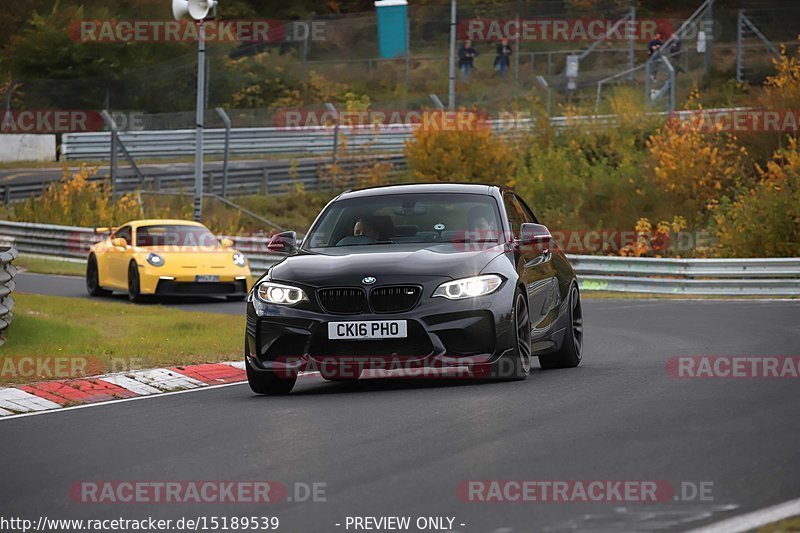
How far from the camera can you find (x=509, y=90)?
161 feet

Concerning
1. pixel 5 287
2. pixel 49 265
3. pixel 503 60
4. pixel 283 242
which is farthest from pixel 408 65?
pixel 283 242

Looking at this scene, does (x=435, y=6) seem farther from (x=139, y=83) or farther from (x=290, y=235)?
(x=290, y=235)

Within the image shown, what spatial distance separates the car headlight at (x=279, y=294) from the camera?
36.6 ft

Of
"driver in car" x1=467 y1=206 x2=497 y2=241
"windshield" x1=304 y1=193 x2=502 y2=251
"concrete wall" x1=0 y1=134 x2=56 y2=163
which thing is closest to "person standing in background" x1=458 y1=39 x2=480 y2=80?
"concrete wall" x1=0 y1=134 x2=56 y2=163

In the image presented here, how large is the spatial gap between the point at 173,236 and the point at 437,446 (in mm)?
17960

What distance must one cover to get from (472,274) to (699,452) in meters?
3.59

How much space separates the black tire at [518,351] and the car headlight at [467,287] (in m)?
0.25

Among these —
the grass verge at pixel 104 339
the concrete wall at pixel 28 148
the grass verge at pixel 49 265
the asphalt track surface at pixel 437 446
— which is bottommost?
the grass verge at pixel 49 265

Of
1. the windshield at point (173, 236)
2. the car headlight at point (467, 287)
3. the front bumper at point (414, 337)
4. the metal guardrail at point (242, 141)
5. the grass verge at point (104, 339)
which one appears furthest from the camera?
the metal guardrail at point (242, 141)

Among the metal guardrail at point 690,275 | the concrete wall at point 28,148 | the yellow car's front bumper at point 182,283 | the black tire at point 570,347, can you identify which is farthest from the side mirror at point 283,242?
the concrete wall at point 28,148

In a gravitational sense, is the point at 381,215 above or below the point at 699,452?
above

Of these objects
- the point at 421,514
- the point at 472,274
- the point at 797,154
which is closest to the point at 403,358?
the point at 472,274

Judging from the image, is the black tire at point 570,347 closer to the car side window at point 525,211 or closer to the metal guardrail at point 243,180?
the car side window at point 525,211

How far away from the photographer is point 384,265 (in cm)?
1110
